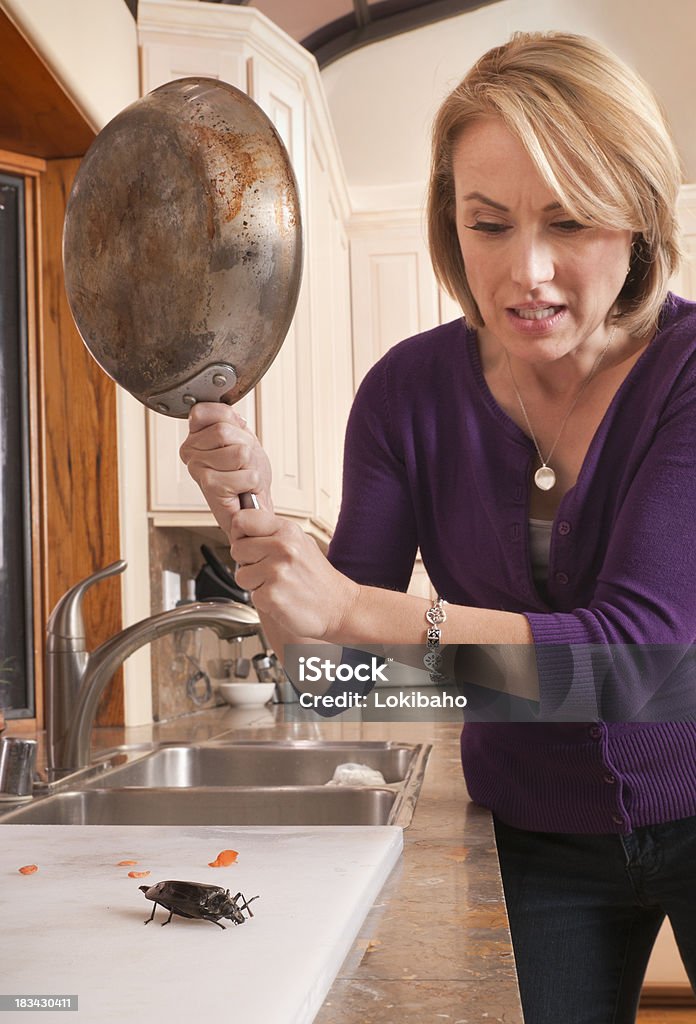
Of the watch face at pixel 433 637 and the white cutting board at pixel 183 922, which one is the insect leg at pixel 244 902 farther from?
the watch face at pixel 433 637

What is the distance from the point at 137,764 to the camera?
1.17 metres

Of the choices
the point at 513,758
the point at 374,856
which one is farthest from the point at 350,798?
the point at 374,856

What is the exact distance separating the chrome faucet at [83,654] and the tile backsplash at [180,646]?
636mm

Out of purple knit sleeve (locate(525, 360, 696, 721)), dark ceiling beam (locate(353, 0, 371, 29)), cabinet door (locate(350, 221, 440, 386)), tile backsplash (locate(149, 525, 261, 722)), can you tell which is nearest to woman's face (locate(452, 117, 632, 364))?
purple knit sleeve (locate(525, 360, 696, 721))

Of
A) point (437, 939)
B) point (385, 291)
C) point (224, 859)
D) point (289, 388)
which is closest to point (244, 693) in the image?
point (289, 388)

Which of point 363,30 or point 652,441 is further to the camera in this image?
point 363,30

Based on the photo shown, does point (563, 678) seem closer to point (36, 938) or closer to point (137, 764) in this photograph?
point (36, 938)

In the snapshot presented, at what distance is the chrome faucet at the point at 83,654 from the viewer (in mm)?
1050

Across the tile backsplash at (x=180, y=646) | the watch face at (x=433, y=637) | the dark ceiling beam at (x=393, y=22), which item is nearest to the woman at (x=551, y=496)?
the watch face at (x=433, y=637)

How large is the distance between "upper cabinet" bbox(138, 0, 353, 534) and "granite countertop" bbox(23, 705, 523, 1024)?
1142 millimetres

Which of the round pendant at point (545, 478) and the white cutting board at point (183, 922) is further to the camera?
the round pendant at point (545, 478)

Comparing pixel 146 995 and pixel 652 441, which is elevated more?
pixel 652 441

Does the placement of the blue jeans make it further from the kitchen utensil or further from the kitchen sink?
the kitchen utensil

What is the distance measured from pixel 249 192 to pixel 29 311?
1196 mm
